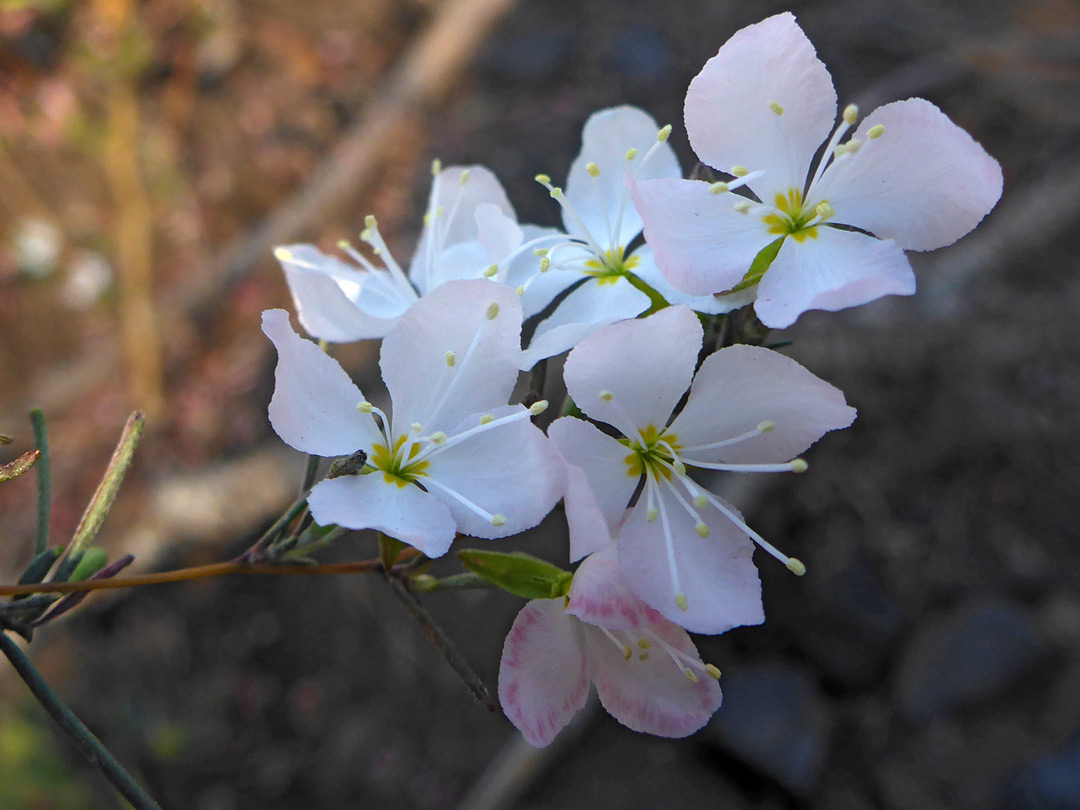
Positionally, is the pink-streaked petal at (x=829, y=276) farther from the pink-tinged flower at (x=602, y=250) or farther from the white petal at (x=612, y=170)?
the white petal at (x=612, y=170)

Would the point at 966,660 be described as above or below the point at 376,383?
below

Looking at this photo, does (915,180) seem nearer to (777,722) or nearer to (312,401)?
(312,401)

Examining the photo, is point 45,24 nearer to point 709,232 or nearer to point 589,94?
point 589,94

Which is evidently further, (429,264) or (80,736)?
(429,264)

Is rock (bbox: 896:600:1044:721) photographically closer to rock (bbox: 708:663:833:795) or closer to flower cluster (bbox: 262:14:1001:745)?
rock (bbox: 708:663:833:795)

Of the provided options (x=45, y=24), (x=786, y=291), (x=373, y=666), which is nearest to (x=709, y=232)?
(x=786, y=291)

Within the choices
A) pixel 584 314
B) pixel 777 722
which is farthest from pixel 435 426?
pixel 777 722
